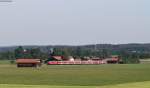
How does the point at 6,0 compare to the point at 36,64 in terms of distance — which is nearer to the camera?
the point at 6,0

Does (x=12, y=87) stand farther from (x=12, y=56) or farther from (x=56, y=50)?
(x=12, y=56)

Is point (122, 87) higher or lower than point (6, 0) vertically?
lower

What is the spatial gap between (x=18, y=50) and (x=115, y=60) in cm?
5636

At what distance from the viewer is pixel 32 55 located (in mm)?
175625

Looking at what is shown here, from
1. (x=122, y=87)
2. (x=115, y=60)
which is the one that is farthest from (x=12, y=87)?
(x=115, y=60)

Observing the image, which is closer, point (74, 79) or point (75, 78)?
point (74, 79)

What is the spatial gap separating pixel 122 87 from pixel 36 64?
232 ft

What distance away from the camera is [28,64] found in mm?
100938

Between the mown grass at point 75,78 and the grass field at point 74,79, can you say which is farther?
the mown grass at point 75,78

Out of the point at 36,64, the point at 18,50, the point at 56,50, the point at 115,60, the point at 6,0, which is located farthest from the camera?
the point at 18,50

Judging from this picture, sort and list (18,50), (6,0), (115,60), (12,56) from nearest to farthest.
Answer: (6,0), (115,60), (18,50), (12,56)

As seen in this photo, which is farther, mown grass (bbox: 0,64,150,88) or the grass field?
mown grass (bbox: 0,64,150,88)

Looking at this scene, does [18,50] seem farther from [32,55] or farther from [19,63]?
[19,63]

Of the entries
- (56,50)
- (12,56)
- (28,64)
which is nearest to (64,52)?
(56,50)
